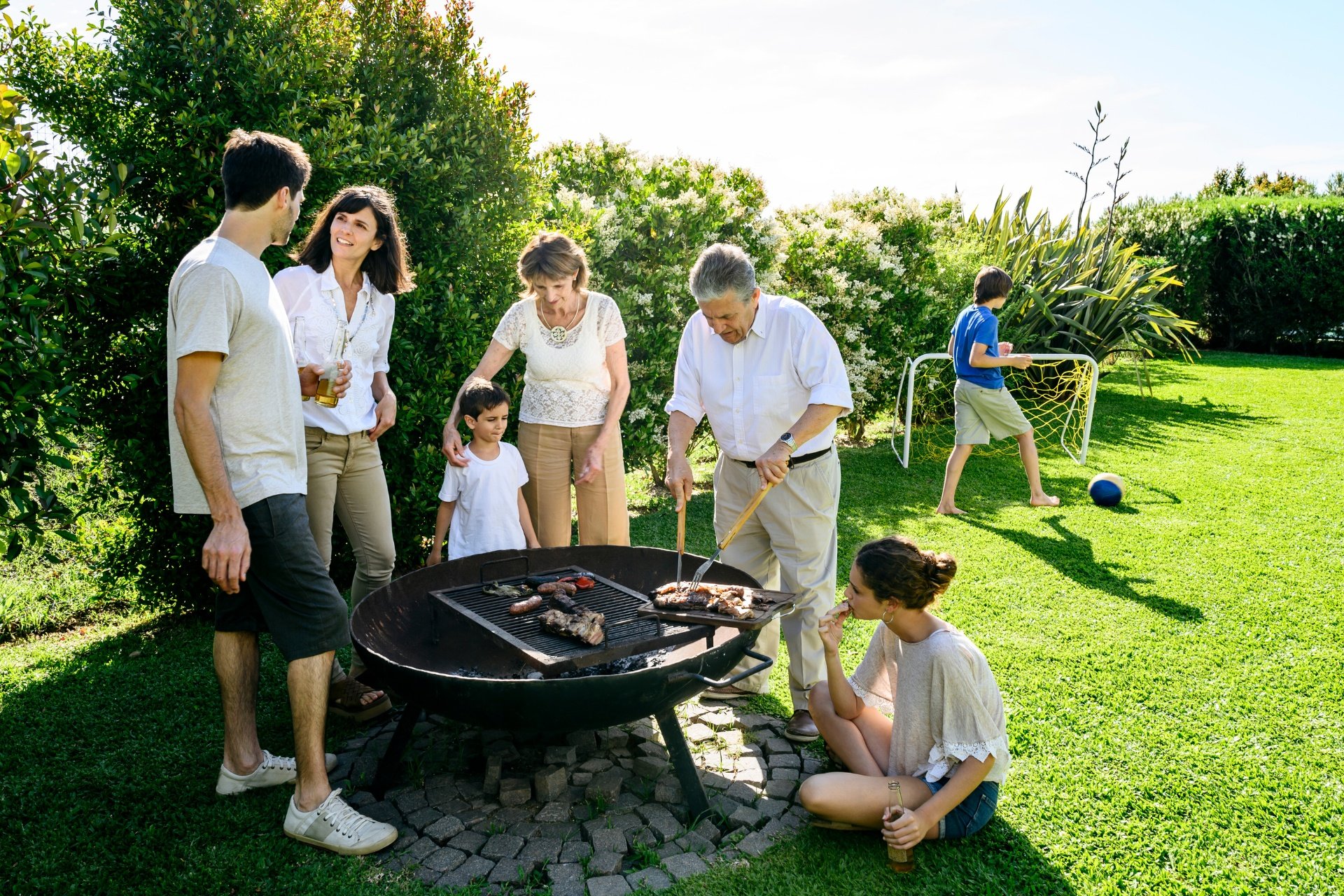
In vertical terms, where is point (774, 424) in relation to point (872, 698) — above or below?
above

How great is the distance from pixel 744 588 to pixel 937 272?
24.9ft

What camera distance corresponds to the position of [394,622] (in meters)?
3.29

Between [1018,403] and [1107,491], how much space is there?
2153 millimetres

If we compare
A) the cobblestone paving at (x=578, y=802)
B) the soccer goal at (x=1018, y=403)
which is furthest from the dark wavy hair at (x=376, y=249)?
the soccer goal at (x=1018, y=403)

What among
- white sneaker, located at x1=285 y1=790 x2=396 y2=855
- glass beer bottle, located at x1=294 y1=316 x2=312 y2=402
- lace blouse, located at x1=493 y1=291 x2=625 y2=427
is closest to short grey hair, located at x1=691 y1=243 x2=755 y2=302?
lace blouse, located at x1=493 y1=291 x2=625 y2=427

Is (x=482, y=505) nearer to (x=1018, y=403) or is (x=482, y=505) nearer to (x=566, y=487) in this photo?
(x=566, y=487)

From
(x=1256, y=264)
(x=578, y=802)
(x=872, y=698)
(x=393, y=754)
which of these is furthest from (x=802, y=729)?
(x=1256, y=264)

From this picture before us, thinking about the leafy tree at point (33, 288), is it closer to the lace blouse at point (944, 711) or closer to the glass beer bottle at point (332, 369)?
the glass beer bottle at point (332, 369)

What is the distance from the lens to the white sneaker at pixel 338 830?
2.81 m

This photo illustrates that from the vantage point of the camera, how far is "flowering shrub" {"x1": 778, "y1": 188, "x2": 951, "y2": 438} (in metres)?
8.84

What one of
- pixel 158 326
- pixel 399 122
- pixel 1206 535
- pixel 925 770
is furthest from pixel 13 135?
pixel 1206 535

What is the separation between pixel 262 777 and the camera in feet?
10.4

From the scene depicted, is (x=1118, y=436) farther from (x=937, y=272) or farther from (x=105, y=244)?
(x=105, y=244)

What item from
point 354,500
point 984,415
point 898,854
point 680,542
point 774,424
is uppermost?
point 774,424
